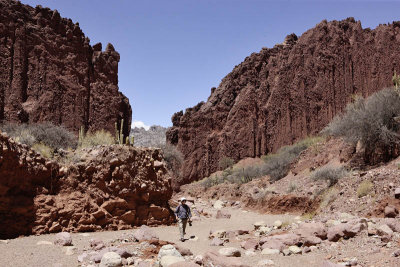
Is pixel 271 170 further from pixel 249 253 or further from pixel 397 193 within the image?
pixel 249 253

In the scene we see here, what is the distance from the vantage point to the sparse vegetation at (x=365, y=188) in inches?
435

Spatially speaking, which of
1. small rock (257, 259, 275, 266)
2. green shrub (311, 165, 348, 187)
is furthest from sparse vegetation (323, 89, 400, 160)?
small rock (257, 259, 275, 266)

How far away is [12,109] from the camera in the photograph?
2470 cm

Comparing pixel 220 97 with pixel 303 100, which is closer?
pixel 303 100

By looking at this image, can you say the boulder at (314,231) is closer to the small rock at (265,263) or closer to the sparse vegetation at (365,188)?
the small rock at (265,263)

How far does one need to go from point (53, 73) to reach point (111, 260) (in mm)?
24925

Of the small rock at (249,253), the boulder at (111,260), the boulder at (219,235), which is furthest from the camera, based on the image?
the boulder at (219,235)

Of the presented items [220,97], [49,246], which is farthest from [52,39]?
[49,246]

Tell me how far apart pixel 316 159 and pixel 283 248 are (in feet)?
50.2

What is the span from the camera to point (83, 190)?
35.7 ft

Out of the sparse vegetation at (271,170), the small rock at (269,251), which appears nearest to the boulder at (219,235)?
the small rock at (269,251)

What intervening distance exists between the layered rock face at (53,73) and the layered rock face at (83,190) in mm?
15892

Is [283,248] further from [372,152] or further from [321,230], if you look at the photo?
[372,152]

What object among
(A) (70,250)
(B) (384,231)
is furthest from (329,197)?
(A) (70,250)
